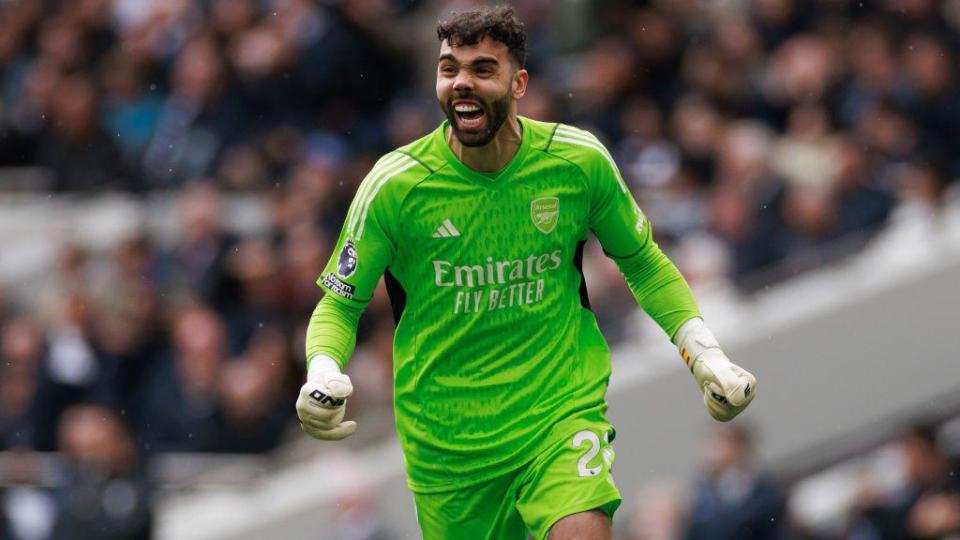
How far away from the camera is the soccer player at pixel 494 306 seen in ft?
23.0

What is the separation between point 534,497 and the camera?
6.99 metres

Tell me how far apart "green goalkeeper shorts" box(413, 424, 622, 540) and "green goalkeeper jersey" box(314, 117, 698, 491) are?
0.19ft

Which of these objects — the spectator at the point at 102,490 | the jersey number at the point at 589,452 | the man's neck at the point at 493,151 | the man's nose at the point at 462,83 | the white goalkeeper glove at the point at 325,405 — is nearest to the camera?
the white goalkeeper glove at the point at 325,405

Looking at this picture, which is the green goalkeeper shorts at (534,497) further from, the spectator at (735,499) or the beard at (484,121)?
the spectator at (735,499)

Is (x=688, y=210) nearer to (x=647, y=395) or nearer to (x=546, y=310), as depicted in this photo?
(x=647, y=395)

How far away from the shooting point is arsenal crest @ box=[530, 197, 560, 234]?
7105 millimetres

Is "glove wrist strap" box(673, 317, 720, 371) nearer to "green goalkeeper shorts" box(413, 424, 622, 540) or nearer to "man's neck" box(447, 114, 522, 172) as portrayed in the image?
"green goalkeeper shorts" box(413, 424, 622, 540)

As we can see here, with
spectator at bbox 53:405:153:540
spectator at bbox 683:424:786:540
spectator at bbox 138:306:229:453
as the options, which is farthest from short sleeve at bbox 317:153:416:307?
spectator at bbox 138:306:229:453

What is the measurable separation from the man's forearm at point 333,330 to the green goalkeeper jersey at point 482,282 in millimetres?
22

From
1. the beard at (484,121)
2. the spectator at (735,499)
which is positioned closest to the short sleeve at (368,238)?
the beard at (484,121)

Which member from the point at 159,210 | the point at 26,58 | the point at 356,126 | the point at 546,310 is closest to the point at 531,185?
the point at 546,310

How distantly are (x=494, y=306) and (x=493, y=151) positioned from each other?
0.53m

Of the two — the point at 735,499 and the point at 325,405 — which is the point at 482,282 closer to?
the point at 325,405

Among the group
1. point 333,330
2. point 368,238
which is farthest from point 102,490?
point 368,238
